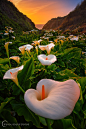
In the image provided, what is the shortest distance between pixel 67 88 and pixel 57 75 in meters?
0.58

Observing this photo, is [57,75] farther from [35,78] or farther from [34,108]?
[34,108]

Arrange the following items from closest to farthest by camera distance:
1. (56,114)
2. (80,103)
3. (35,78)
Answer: (56,114) < (80,103) < (35,78)

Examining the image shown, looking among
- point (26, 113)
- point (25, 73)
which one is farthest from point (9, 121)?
point (25, 73)

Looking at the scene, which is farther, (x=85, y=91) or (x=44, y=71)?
(x=44, y=71)

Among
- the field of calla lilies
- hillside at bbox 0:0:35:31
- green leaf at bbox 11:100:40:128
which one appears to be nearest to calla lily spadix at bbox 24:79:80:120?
the field of calla lilies

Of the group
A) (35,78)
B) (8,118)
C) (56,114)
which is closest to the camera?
(56,114)

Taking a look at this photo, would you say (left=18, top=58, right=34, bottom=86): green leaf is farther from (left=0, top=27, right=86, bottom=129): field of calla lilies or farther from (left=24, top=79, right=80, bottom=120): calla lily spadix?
(left=24, top=79, right=80, bottom=120): calla lily spadix

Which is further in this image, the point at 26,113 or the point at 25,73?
the point at 25,73

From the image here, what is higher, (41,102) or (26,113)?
(41,102)

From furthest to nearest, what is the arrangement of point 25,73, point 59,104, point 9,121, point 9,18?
point 9,18
point 25,73
point 9,121
point 59,104

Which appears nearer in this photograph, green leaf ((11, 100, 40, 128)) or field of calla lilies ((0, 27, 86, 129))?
field of calla lilies ((0, 27, 86, 129))

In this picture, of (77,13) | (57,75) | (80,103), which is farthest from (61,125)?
(77,13)

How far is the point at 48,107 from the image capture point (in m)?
0.28

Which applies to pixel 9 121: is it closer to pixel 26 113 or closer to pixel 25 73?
pixel 26 113
